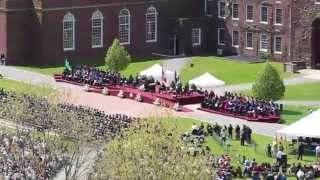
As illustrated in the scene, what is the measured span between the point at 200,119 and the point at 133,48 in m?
33.4

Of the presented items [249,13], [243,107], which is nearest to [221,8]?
[249,13]

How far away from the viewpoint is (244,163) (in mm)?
53344

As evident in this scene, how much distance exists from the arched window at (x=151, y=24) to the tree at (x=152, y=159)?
199 feet

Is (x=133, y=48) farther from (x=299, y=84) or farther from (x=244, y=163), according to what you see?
(x=244, y=163)

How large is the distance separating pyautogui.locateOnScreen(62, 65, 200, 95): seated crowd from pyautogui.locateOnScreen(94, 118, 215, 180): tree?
3351 cm

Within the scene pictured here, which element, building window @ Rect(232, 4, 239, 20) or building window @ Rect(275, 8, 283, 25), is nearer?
building window @ Rect(275, 8, 283, 25)

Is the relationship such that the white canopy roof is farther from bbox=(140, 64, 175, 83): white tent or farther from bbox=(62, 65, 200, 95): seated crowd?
bbox=(140, 64, 175, 83): white tent

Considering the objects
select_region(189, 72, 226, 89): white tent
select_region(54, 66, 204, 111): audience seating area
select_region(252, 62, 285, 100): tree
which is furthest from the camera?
select_region(189, 72, 226, 89): white tent

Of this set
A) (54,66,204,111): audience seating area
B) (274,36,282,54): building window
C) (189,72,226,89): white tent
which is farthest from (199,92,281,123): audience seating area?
(274,36,282,54): building window

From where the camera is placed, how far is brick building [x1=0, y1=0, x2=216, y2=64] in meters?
94.9

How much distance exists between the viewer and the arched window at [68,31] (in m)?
96.5

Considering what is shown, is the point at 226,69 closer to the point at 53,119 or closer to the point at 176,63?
the point at 176,63

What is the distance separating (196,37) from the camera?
10381cm

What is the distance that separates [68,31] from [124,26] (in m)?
6.34
